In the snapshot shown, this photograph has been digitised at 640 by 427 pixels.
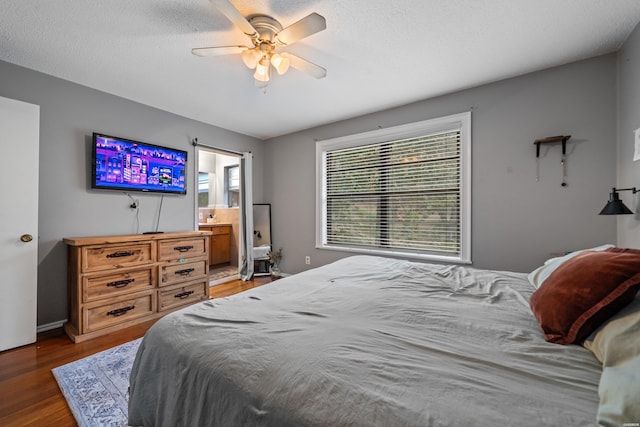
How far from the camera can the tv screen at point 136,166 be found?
2.73 m

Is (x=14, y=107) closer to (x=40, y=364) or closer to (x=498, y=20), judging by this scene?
(x=40, y=364)

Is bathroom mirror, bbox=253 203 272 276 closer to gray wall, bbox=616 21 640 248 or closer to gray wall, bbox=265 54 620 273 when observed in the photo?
gray wall, bbox=265 54 620 273

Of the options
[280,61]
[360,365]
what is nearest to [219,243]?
[280,61]

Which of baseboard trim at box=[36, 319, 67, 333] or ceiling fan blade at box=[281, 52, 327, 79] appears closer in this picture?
ceiling fan blade at box=[281, 52, 327, 79]

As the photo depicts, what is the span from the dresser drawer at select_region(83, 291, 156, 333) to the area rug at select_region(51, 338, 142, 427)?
16.8 inches

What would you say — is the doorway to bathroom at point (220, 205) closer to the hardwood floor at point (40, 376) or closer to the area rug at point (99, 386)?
the hardwood floor at point (40, 376)

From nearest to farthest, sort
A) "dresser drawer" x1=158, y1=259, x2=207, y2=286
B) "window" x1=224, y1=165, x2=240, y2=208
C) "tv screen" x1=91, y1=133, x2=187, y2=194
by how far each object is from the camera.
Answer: "tv screen" x1=91, y1=133, x2=187, y2=194, "dresser drawer" x1=158, y1=259, x2=207, y2=286, "window" x1=224, y1=165, x2=240, y2=208

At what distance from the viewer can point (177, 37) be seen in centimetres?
197

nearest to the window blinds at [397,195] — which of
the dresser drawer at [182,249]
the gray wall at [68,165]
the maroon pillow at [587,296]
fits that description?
the dresser drawer at [182,249]

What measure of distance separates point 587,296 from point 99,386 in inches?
103

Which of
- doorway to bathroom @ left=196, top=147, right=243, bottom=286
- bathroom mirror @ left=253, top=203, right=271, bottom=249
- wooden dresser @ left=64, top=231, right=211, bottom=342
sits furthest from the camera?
doorway to bathroom @ left=196, top=147, right=243, bottom=286

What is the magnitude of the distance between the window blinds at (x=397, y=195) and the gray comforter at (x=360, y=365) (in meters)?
1.74

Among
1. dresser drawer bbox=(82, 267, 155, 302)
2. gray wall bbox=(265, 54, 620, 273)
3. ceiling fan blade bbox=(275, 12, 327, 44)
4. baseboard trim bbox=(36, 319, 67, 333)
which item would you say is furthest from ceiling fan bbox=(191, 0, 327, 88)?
baseboard trim bbox=(36, 319, 67, 333)

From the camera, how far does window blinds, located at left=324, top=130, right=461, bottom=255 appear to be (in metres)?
2.98
